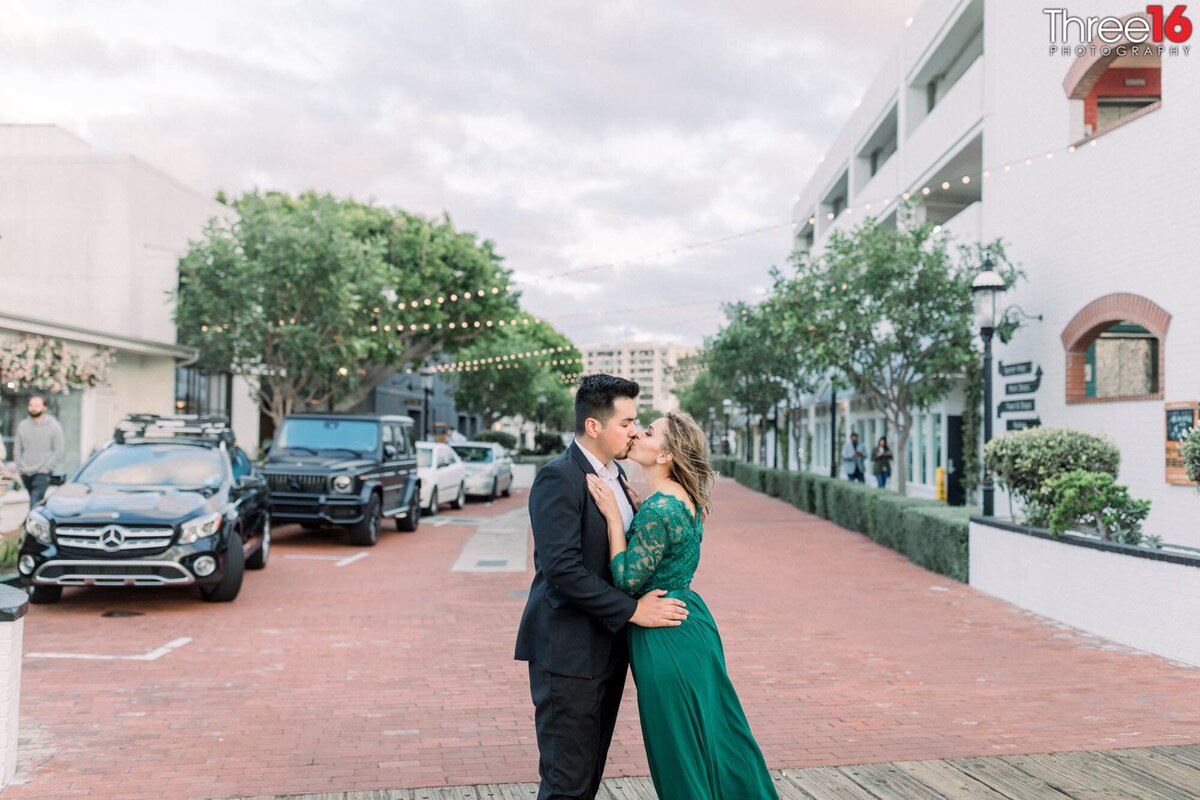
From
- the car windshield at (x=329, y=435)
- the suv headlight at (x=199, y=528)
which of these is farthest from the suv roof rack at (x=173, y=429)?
the car windshield at (x=329, y=435)

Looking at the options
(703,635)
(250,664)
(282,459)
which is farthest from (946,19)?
(703,635)

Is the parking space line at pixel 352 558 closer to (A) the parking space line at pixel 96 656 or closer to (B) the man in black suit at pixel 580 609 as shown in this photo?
(A) the parking space line at pixel 96 656

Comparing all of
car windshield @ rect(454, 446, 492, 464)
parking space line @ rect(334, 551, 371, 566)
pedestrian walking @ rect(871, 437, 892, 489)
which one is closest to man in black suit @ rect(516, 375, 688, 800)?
parking space line @ rect(334, 551, 371, 566)

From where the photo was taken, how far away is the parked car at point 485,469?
2573 centimetres

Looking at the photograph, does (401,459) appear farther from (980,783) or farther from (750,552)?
(980,783)

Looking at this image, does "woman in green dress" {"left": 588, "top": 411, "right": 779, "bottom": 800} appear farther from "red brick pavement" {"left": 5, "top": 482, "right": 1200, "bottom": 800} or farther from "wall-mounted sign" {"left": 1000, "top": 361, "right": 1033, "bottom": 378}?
"wall-mounted sign" {"left": 1000, "top": 361, "right": 1033, "bottom": 378}

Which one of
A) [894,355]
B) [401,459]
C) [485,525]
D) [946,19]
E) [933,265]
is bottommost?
[485,525]

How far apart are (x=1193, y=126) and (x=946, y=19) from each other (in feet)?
34.0

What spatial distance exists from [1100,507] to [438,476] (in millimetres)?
14672

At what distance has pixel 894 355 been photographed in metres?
18.2

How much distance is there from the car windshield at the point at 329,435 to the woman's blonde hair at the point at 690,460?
13189 millimetres

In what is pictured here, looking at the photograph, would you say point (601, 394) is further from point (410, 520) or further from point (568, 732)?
point (410, 520)

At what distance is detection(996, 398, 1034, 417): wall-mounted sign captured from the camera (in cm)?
1571

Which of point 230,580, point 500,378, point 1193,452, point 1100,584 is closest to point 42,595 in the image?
point 230,580
